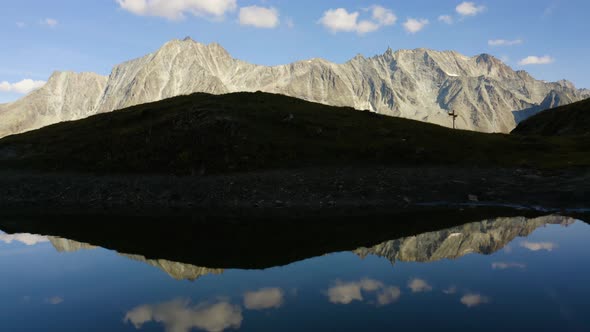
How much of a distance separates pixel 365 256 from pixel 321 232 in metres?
8.22

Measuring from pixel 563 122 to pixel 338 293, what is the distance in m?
137

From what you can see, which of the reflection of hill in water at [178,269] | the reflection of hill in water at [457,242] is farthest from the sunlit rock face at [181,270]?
the reflection of hill in water at [457,242]

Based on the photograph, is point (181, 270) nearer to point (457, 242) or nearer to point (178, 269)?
point (178, 269)

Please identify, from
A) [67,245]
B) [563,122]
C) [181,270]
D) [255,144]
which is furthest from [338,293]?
[563,122]

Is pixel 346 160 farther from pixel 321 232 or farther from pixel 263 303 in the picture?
pixel 263 303

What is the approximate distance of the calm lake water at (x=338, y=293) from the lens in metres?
19.7

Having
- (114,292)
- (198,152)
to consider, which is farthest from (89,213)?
(114,292)

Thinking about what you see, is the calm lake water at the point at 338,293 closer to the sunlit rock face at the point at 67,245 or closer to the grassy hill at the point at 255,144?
the sunlit rock face at the point at 67,245

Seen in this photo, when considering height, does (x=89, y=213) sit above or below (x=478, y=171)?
below

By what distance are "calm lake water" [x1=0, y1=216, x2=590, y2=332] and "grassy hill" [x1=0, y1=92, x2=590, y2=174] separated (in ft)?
107

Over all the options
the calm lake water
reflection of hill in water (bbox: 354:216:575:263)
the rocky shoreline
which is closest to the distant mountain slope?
the rocky shoreline

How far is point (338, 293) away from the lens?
23.5m

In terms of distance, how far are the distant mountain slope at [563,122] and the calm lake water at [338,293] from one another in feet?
328

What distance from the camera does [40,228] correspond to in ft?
149
